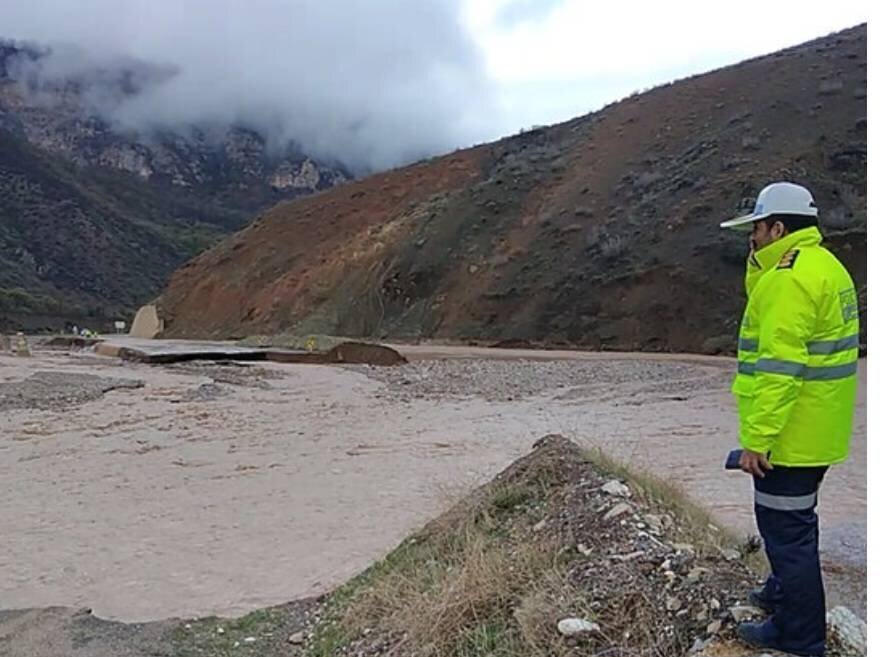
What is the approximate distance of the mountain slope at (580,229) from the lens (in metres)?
28.0

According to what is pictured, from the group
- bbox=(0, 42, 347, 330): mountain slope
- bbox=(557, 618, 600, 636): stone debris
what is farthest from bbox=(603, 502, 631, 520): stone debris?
bbox=(0, 42, 347, 330): mountain slope

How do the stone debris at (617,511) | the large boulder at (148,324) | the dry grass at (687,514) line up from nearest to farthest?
the dry grass at (687,514) → the stone debris at (617,511) → the large boulder at (148,324)

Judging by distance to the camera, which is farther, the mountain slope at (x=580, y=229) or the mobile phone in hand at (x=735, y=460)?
the mountain slope at (x=580, y=229)

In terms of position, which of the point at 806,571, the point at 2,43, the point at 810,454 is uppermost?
the point at 2,43

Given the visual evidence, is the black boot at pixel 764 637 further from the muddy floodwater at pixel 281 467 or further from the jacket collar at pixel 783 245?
the muddy floodwater at pixel 281 467

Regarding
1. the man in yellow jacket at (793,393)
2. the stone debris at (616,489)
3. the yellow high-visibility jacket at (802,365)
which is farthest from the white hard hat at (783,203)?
the stone debris at (616,489)

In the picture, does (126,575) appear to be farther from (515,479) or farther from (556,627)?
(556,627)

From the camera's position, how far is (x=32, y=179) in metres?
73.2

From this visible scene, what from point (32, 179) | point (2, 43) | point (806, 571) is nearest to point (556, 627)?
point (806, 571)

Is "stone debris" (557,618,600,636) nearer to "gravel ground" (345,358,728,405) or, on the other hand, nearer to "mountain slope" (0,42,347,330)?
"gravel ground" (345,358,728,405)

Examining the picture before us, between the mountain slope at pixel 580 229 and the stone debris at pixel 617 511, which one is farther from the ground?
the mountain slope at pixel 580 229

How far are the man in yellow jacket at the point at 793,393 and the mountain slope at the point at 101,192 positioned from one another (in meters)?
56.0

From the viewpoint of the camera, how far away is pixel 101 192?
82875 millimetres

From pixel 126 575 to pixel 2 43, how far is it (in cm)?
12931
